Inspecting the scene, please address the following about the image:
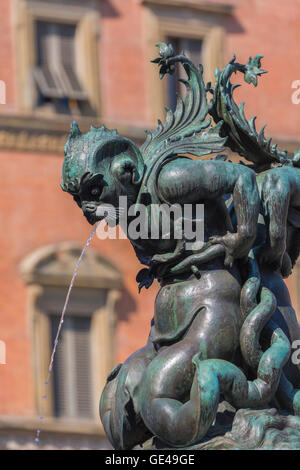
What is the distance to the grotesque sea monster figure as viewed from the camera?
7648 mm

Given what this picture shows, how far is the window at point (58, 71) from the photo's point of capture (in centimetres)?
2989

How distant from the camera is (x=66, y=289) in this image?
95.2ft

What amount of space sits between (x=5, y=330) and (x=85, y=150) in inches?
829

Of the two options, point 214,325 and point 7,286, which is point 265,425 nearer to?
point 214,325

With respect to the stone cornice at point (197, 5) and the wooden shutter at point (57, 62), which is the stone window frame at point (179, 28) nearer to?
the stone cornice at point (197, 5)

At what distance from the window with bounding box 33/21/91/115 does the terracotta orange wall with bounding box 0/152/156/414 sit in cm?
95

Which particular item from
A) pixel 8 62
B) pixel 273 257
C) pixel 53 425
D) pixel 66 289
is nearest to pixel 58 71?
pixel 8 62

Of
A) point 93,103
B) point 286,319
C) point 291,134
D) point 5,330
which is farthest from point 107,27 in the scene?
point 286,319

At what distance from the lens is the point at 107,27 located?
102ft

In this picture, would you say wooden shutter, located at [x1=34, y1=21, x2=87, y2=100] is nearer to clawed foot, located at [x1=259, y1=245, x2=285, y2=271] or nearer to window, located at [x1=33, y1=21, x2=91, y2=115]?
window, located at [x1=33, y1=21, x2=91, y2=115]

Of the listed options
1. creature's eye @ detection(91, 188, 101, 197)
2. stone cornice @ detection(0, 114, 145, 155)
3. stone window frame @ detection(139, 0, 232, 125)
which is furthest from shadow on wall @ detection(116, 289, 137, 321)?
creature's eye @ detection(91, 188, 101, 197)

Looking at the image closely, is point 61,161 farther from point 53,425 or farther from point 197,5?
point 53,425

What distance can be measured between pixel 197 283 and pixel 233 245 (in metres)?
0.22

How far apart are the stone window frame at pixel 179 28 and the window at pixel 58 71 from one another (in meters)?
1.31
